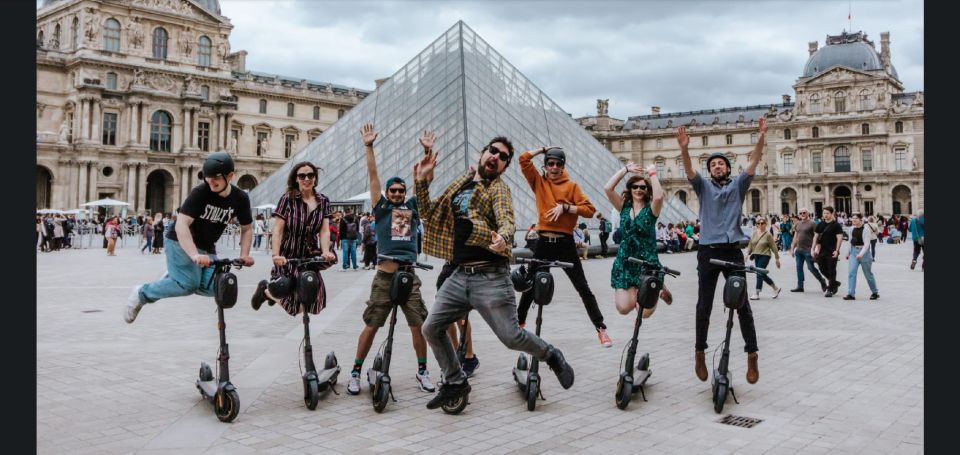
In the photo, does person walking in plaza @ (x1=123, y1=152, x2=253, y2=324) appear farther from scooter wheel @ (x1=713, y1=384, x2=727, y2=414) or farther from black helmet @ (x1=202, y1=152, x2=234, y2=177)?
scooter wheel @ (x1=713, y1=384, x2=727, y2=414)

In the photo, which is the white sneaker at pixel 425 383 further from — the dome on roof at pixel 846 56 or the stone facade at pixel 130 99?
the dome on roof at pixel 846 56

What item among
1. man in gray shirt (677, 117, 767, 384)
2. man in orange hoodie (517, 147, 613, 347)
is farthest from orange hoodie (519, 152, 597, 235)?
man in gray shirt (677, 117, 767, 384)

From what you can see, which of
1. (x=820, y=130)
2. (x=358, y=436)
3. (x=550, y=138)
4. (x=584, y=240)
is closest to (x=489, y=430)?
(x=358, y=436)

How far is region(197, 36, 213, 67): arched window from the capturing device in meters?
49.6

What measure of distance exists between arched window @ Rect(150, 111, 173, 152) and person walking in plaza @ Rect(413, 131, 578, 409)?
4825 cm

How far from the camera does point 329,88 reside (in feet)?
193

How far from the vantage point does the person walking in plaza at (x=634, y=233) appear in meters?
5.10

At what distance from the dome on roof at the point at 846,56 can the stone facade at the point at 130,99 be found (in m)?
56.1

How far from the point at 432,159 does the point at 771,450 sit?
2.45 metres

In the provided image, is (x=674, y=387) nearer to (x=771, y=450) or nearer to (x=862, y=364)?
(x=771, y=450)

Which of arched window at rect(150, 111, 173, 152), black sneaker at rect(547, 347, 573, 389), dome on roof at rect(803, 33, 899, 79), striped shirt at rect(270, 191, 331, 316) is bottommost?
black sneaker at rect(547, 347, 573, 389)

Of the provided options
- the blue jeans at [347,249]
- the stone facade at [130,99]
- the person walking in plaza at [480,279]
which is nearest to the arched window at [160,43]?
the stone facade at [130,99]

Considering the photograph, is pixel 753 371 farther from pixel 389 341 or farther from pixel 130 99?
pixel 130 99

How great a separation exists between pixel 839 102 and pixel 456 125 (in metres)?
58.2
